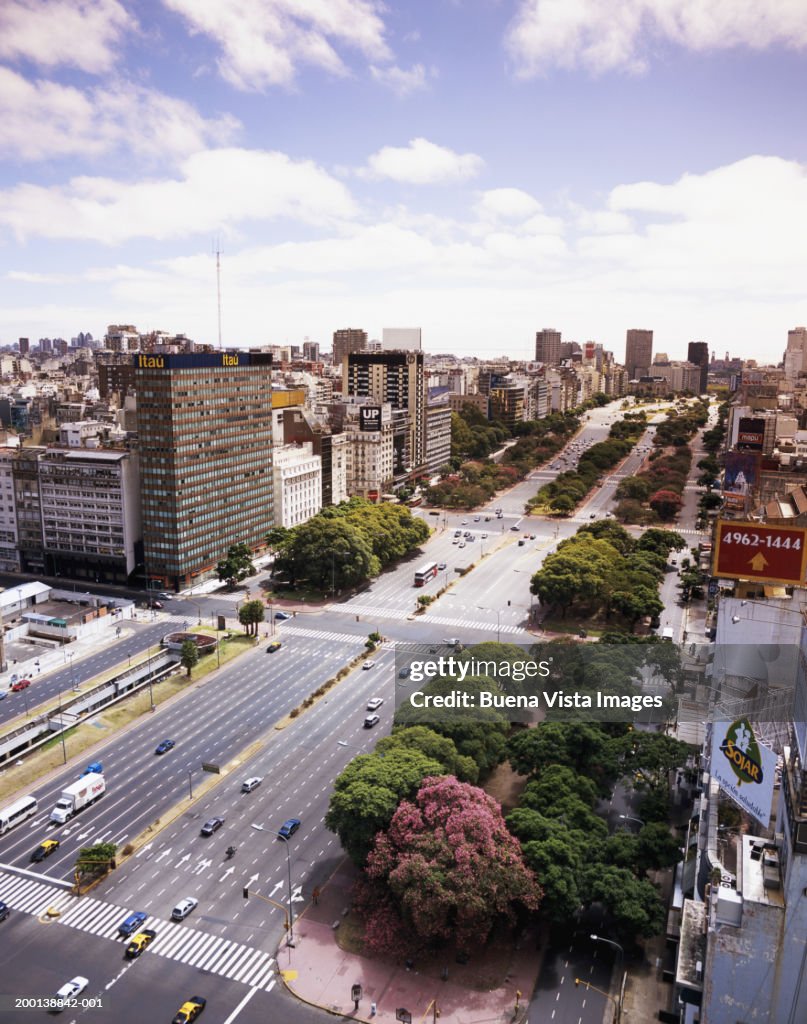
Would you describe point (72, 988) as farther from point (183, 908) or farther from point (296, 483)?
point (296, 483)

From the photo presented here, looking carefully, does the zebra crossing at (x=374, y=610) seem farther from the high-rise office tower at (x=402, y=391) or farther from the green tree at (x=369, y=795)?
the high-rise office tower at (x=402, y=391)

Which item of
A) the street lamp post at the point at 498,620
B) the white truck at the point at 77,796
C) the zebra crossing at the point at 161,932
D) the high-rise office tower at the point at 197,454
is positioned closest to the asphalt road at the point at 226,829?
the zebra crossing at the point at 161,932

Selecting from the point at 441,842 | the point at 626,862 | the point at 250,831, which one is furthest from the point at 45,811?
the point at 626,862

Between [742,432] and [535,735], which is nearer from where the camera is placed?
[535,735]

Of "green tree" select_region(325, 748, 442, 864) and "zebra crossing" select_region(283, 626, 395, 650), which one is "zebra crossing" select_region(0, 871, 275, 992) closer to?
"green tree" select_region(325, 748, 442, 864)

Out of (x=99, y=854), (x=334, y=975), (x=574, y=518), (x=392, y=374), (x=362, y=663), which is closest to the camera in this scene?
(x=334, y=975)

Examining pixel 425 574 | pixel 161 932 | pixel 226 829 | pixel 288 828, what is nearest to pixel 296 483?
pixel 425 574

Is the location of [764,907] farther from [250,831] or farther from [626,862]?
[250,831]
